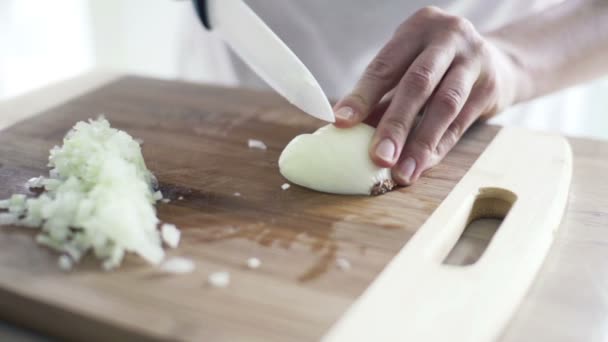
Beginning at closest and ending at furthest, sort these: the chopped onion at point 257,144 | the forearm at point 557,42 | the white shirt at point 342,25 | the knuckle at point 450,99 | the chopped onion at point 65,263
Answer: the chopped onion at point 65,263
the knuckle at point 450,99
the chopped onion at point 257,144
the forearm at point 557,42
the white shirt at point 342,25

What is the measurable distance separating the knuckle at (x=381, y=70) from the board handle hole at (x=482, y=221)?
0.30m

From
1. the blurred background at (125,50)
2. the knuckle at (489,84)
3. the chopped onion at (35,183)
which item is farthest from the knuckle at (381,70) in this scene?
the blurred background at (125,50)

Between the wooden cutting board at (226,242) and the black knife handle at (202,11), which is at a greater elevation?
the black knife handle at (202,11)

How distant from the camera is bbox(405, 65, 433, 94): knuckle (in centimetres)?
121

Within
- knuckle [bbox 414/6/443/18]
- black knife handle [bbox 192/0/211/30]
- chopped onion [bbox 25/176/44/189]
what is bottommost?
chopped onion [bbox 25/176/44/189]

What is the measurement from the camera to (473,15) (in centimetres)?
178

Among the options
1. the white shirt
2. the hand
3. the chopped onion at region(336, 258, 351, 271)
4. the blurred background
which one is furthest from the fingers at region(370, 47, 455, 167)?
the blurred background

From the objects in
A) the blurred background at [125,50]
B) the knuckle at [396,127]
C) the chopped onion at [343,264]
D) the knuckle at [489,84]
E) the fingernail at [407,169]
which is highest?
the knuckle at [489,84]

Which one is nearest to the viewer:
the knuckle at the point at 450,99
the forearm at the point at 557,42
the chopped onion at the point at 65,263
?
the chopped onion at the point at 65,263

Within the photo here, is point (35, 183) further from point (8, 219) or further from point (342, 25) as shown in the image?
Result: point (342, 25)

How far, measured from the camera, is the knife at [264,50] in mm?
1122

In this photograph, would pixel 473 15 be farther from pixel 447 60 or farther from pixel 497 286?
pixel 497 286

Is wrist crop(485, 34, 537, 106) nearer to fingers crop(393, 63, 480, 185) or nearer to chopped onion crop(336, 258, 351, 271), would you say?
fingers crop(393, 63, 480, 185)

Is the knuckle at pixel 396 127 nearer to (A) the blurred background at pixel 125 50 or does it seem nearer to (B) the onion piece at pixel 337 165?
(B) the onion piece at pixel 337 165
